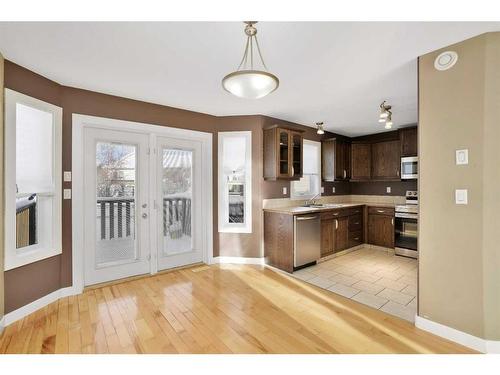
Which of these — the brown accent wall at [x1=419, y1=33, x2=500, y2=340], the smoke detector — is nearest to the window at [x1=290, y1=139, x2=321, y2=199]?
the brown accent wall at [x1=419, y1=33, x2=500, y2=340]

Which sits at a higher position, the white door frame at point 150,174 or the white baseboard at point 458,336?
the white door frame at point 150,174

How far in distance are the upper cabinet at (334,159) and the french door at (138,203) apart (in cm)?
274

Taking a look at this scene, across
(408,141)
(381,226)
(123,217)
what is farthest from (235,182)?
(408,141)

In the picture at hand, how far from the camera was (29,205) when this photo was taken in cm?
255

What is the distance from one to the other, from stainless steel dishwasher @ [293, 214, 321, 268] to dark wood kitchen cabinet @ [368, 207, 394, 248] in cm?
167

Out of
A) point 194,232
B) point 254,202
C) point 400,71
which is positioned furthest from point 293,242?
point 400,71

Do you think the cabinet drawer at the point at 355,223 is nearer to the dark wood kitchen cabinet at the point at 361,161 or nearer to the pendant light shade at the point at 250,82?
the dark wood kitchen cabinet at the point at 361,161

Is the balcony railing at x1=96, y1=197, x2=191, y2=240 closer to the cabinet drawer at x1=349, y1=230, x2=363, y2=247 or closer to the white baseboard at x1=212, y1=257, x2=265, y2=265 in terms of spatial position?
the white baseboard at x1=212, y1=257, x2=265, y2=265

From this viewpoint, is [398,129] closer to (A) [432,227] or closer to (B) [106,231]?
(A) [432,227]

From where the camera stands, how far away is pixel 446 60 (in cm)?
199

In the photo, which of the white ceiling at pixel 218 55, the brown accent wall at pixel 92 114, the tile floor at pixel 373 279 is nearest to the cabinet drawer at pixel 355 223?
the tile floor at pixel 373 279

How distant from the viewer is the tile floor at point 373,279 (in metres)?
2.64

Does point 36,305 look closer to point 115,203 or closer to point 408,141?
point 115,203
